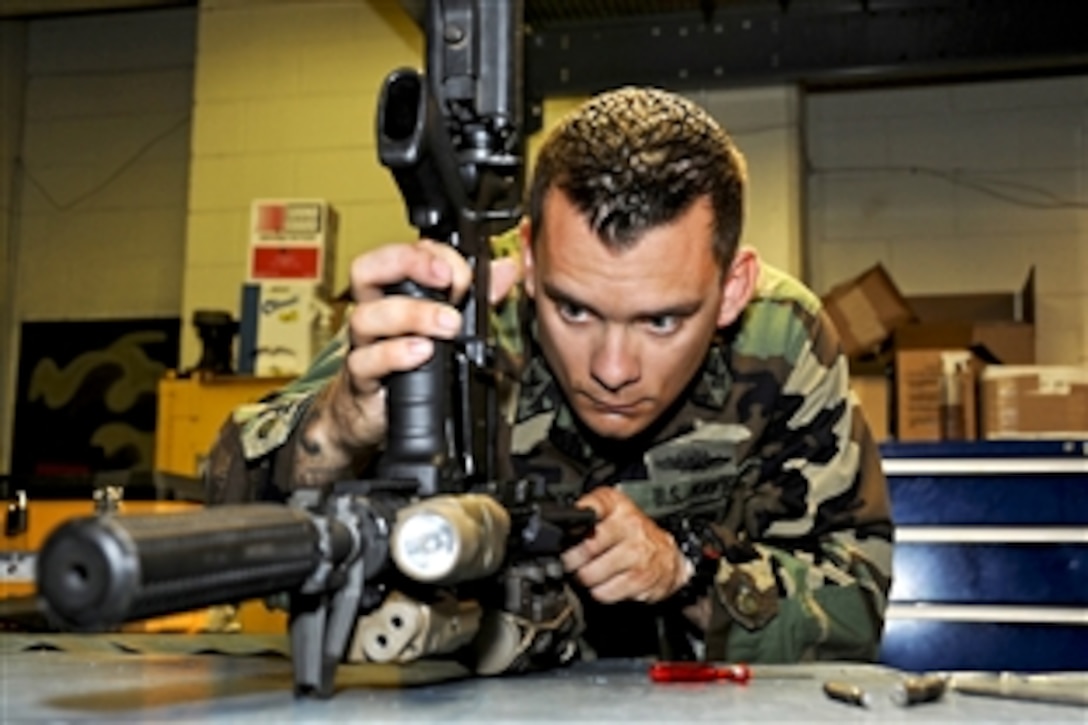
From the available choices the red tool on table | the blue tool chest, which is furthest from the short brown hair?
the blue tool chest

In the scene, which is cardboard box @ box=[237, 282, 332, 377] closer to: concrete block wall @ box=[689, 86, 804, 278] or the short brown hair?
concrete block wall @ box=[689, 86, 804, 278]

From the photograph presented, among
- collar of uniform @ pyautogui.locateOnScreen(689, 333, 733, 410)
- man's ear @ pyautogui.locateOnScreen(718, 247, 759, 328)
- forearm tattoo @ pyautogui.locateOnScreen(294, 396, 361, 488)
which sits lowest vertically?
forearm tattoo @ pyautogui.locateOnScreen(294, 396, 361, 488)

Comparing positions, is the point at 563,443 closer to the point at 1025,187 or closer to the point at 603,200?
the point at 603,200

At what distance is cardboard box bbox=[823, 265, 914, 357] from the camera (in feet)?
11.6

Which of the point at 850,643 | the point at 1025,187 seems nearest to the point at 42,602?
the point at 850,643

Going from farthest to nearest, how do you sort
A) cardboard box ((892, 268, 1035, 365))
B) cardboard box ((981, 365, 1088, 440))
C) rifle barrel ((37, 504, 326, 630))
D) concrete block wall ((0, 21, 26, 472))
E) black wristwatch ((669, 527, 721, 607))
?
1. concrete block wall ((0, 21, 26, 472))
2. cardboard box ((892, 268, 1035, 365))
3. cardboard box ((981, 365, 1088, 440))
4. black wristwatch ((669, 527, 721, 607))
5. rifle barrel ((37, 504, 326, 630))

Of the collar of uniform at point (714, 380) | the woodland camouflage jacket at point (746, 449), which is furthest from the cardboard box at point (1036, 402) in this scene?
the collar of uniform at point (714, 380)

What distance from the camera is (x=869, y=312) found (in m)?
3.54

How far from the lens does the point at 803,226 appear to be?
12.9 feet

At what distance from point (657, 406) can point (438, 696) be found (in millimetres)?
569

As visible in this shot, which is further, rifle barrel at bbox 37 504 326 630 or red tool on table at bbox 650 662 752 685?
red tool on table at bbox 650 662 752 685

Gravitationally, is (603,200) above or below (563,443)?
above

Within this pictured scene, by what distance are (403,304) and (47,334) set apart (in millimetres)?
4536

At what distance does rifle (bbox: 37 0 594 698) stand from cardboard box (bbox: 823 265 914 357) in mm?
2610
